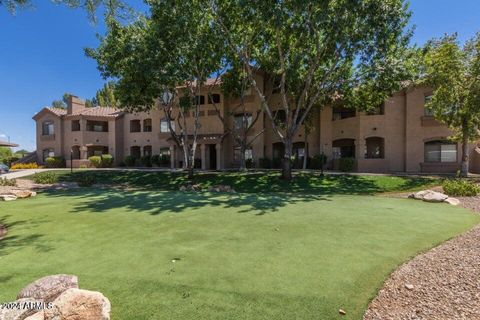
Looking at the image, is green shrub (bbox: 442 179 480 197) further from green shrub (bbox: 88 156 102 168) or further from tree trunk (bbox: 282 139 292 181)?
green shrub (bbox: 88 156 102 168)

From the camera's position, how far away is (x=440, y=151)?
2514 cm

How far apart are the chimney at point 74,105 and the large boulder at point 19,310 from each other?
41.8 m

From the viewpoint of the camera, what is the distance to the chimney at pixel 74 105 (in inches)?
1554

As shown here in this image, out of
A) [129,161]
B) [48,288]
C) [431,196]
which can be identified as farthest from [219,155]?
[48,288]

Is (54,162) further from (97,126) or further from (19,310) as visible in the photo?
(19,310)

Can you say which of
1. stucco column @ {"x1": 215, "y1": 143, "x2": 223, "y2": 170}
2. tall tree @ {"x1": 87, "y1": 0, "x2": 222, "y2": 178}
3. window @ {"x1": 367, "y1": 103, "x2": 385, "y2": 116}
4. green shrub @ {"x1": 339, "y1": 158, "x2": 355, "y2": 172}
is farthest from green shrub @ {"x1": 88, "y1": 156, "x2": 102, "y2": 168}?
window @ {"x1": 367, "y1": 103, "x2": 385, "y2": 116}

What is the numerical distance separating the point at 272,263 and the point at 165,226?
414 cm

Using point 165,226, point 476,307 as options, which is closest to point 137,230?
point 165,226

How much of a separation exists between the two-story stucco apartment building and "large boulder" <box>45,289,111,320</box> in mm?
26603

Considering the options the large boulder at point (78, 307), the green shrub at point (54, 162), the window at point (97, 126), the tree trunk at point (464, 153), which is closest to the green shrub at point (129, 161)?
the window at point (97, 126)

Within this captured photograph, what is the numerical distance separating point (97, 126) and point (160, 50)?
2560cm

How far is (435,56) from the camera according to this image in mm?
19922

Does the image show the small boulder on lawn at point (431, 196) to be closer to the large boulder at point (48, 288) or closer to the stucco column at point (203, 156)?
the large boulder at point (48, 288)

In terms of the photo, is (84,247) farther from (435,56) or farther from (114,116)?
(114,116)
